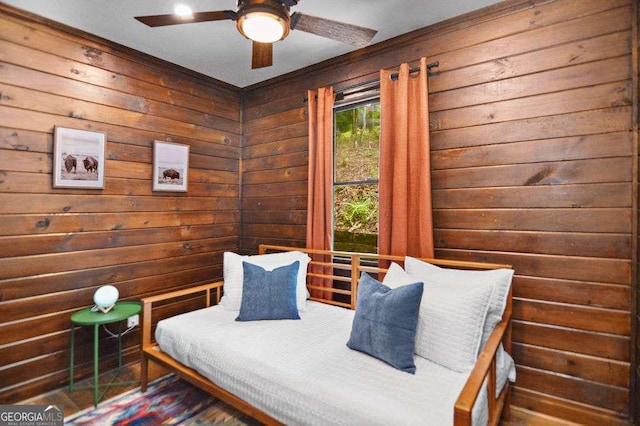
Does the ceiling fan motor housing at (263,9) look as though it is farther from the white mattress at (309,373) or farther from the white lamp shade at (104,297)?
the white lamp shade at (104,297)

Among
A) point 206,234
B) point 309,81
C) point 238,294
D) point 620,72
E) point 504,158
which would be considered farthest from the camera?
point 206,234

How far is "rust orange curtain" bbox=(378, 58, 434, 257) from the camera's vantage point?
2305mm

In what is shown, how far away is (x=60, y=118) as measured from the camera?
2.34 meters

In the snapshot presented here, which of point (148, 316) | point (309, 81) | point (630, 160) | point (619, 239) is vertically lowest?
point (148, 316)

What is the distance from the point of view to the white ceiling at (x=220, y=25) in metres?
2.09

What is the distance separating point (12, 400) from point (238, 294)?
152 centimetres

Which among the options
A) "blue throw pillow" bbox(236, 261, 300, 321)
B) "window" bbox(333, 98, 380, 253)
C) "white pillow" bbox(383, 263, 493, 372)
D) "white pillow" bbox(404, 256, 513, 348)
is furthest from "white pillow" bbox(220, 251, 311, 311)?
"white pillow" bbox(383, 263, 493, 372)

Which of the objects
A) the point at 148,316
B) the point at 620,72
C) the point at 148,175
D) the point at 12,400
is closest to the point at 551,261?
the point at 620,72

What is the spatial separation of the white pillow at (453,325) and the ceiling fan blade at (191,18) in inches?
67.1

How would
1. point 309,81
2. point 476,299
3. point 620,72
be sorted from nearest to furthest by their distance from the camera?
point 476,299
point 620,72
point 309,81

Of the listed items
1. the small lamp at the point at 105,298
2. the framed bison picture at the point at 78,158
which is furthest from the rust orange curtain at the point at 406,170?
the framed bison picture at the point at 78,158

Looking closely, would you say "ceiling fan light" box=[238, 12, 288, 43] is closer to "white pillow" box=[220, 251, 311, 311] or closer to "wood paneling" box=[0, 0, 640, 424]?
"wood paneling" box=[0, 0, 640, 424]

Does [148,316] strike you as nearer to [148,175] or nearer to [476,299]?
[148,175]

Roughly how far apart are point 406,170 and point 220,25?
1641 millimetres
